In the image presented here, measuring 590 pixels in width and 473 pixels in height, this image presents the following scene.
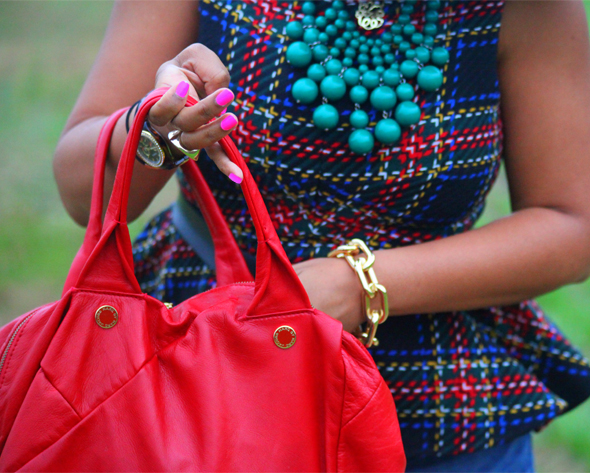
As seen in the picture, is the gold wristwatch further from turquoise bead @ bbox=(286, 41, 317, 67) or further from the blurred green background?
the blurred green background

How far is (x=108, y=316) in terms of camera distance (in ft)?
2.26

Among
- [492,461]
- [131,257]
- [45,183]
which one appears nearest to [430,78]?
[131,257]

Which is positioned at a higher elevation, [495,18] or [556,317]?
[495,18]

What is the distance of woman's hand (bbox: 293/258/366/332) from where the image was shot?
81cm

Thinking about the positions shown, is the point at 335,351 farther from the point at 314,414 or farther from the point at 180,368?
the point at 180,368

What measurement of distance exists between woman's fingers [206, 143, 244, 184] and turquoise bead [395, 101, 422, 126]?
35 centimetres

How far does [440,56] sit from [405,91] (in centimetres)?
9

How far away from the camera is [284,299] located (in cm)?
71

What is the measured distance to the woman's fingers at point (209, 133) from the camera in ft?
2.04

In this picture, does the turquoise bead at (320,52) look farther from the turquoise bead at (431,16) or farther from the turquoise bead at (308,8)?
the turquoise bead at (431,16)

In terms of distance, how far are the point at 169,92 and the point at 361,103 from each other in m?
0.40

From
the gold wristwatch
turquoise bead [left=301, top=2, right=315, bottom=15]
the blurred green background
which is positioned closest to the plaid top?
turquoise bead [left=301, top=2, right=315, bottom=15]

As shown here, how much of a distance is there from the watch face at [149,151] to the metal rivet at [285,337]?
0.92 ft

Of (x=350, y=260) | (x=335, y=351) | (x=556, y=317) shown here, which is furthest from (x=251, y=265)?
(x=556, y=317)
